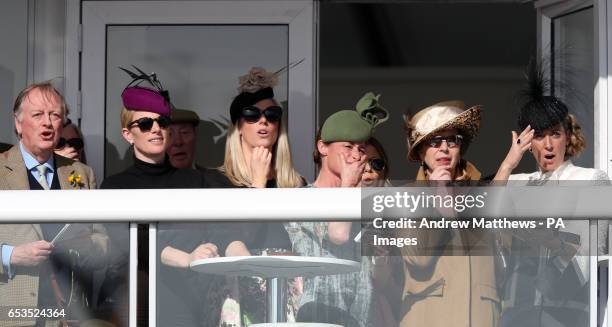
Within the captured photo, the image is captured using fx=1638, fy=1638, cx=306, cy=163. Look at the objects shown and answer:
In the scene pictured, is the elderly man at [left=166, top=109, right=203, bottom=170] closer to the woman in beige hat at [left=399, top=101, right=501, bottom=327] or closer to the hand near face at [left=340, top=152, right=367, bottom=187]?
the hand near face at [left=340, top=152, right=367, bottom=187]

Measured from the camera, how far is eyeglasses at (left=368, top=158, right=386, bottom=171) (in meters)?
7.14

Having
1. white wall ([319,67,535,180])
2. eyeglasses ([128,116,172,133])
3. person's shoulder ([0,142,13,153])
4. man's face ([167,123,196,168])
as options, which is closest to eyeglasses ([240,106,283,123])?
eyeglasses ([128,116,172,133])

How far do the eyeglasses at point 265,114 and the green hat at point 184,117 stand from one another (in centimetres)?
74

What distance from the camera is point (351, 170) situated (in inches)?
268

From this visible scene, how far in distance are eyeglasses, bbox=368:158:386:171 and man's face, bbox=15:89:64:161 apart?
1351 mm

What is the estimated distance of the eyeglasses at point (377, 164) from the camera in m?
7.14

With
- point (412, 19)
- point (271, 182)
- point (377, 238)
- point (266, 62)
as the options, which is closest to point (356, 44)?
point (412, 19)

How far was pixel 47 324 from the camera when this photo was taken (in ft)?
19.1

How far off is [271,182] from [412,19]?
778cm

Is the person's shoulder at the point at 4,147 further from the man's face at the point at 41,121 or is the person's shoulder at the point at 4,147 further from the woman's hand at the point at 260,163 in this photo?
the woman's hand at the point at 260,163

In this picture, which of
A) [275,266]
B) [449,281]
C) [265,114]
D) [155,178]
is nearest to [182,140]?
[265,114]

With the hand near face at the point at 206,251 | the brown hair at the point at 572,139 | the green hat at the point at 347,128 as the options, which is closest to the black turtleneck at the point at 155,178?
the green hat at the point at 347,128

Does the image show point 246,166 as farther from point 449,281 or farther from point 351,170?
point 449,281

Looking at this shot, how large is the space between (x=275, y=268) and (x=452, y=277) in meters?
0.62
